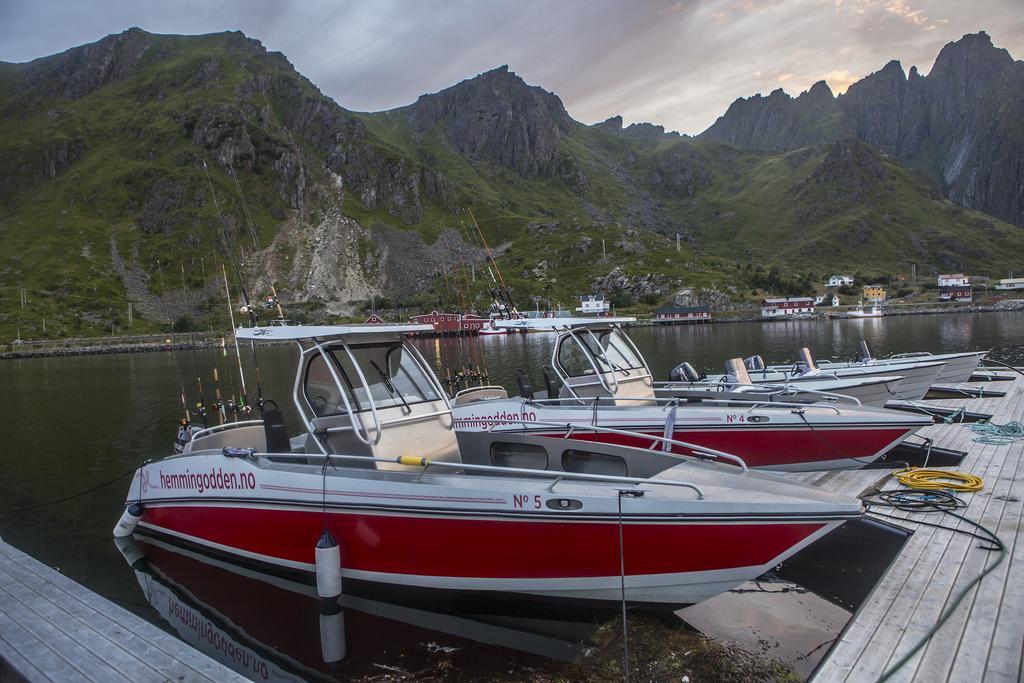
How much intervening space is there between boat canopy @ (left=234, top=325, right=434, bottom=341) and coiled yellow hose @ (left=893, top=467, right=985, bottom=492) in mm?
8565

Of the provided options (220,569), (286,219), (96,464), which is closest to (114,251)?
(286,219)

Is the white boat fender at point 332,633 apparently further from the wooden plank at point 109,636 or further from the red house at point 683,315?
the red house at point 683,315

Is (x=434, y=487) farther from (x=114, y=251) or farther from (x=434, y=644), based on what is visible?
(x=114, y=251)

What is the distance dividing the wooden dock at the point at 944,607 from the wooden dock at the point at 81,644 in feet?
19.4

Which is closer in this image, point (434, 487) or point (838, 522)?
point (838, 522)

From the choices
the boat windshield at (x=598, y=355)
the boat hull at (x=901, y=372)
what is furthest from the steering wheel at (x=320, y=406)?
the boat hull at (x=901, y=372)

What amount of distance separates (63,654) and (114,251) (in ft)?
593

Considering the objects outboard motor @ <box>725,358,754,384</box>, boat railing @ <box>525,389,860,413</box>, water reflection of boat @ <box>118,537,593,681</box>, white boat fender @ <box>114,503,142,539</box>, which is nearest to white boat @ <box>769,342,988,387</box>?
outboard motor @ <box>725,358,754,384</box>

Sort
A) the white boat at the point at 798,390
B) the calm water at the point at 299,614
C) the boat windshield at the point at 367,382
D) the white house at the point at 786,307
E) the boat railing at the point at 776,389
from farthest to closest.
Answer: the white house at the point at 786,307, the white boat at the point at 798,390, the boat railing at the point at 776,389, the boat windshield at the point at 367,382, the calm water at the point at 299,614

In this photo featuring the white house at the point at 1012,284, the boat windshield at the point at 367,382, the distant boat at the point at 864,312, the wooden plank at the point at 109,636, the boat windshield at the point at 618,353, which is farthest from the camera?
the white house at the point at 1012,284

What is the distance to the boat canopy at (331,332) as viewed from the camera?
29.1 feet

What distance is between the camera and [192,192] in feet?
566

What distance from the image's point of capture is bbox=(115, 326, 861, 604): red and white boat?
6.56 metres

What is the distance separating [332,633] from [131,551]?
587cm
